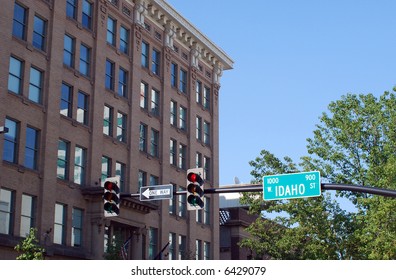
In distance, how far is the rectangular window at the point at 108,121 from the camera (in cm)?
4447

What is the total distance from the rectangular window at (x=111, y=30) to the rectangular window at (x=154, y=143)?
7.53 m

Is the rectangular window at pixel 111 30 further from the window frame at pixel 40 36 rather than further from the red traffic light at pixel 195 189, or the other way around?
the red traffic light at pixel 195 189

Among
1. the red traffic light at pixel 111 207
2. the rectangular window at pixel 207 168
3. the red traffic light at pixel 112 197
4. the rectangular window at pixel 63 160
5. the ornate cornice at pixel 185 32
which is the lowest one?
the red traffic light at pixel 111 207

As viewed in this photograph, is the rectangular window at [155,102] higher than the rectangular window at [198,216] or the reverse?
higher

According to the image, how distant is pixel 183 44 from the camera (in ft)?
183

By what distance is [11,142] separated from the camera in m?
35.8

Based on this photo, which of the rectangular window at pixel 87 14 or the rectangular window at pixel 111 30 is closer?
the rectangular window at pixel 87 14

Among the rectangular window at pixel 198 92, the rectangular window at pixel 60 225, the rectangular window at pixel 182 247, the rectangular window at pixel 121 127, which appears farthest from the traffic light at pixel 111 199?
the rectangular window at pixel 198 92

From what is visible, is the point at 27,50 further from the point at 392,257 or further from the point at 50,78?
the point at 392,257

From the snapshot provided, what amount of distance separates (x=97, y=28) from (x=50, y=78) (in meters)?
6.63

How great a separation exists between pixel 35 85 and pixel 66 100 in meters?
2.86
